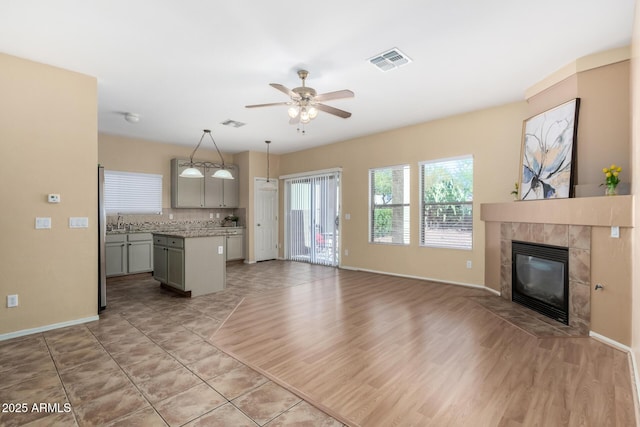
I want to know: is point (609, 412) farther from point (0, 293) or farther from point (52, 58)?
point (52, 58)

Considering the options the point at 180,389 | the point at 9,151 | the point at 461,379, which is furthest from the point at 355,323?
the point at 9,151

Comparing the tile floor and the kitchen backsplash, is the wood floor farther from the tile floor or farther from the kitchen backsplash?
the kitchen backsplash

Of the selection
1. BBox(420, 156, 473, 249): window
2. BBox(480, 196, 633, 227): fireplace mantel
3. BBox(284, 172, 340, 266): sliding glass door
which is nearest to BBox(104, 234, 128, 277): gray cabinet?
BBox(284, 172, 340, 266): sliding glass door

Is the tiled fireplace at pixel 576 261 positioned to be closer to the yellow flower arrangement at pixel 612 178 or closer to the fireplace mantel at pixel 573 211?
the fireplace mantel at pixel 573 211

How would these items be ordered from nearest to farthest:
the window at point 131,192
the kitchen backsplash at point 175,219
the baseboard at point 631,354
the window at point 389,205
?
1. the baseboard at point 631,354
2. the window at point 389,205
3. the window at point 131,192
4. the kitchen backsplash at point 175,219

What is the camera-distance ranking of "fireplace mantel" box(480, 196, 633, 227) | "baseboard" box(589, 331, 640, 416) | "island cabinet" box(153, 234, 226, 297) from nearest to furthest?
"baseboard" box(589, 331, 640, 416) → "fireplace mantel" box(480, 196, 633, 227) → "island cabinet" box(153, 234, 226, 297)

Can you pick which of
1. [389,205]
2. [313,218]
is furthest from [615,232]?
[313,218]

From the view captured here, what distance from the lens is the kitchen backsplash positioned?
6402 millimetres

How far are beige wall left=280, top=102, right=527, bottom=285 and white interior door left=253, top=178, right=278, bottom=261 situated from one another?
1292 millimetres

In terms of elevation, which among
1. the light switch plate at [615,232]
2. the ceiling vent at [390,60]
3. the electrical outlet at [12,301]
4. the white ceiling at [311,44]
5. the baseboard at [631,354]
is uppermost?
the white ceiling at [311,44]

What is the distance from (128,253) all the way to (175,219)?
1439mm

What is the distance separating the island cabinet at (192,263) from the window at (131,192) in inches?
77.8

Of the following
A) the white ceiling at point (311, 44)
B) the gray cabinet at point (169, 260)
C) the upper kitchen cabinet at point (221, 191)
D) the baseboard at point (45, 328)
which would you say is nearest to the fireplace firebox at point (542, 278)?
the white ceiling at point (311, 44)

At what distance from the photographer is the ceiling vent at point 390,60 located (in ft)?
10.3
